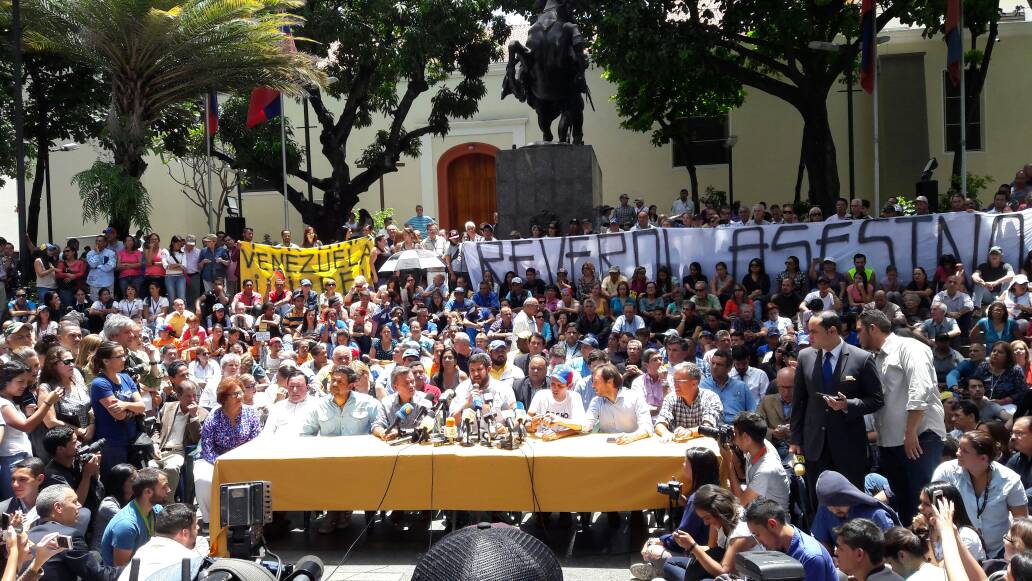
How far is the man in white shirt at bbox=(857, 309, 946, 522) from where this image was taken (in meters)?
7.38

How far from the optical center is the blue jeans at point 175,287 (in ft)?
58.7

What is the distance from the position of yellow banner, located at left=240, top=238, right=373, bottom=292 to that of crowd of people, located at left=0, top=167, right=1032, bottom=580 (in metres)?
0.20

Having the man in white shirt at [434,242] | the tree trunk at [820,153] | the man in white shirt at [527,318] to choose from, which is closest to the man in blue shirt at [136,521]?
the man in white shirt at [527,318]

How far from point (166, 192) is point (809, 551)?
30516 millimetres

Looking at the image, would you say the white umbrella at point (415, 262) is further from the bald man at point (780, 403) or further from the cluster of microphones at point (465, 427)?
the bald man at point (780, 403)

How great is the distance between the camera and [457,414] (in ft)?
27.8

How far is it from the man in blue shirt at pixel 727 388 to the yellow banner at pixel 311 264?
9.50 m

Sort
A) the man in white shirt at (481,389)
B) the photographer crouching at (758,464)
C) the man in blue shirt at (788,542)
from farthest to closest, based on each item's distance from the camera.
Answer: the man in white shirt at (481,389) < the photographer crouching at (758,464) < the man in blue shirt at (788,542)

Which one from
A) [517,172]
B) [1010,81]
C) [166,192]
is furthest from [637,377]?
[166,192]

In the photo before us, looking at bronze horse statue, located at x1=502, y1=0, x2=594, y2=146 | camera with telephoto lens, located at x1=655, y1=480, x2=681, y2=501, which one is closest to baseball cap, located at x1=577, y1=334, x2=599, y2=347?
camera with telephoto lens, located at x1=655, y1=480, x2=681, y2=501

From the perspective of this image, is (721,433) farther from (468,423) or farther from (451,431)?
(451,431)

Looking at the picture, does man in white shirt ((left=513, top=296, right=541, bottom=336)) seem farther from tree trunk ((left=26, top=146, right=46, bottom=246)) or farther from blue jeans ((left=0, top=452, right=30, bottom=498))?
tree trunk ((left=26, top=146, right=46, bottom=246))

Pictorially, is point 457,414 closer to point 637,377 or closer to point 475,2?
point 637,377

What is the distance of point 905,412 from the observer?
24.4ft
